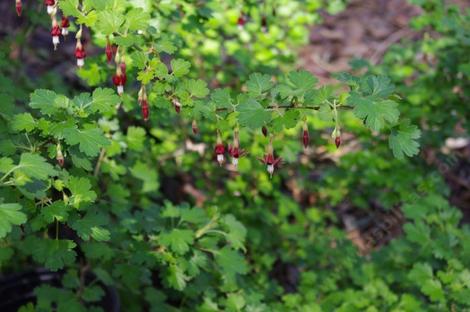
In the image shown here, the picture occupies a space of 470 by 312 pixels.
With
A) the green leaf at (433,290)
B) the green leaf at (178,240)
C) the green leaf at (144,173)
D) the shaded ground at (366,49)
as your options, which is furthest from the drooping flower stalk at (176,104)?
the shaded ground at (366,49)

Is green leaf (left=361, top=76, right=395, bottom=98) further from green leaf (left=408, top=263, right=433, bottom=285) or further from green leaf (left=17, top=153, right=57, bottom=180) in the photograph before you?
green leaf (left=408, top=263, right=433, bottom=285)

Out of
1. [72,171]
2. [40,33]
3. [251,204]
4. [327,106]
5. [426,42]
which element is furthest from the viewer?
[40,33]

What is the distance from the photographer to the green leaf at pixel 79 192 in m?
2.12

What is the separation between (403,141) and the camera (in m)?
1.98

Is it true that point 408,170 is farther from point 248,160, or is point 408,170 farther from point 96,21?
point 96,21

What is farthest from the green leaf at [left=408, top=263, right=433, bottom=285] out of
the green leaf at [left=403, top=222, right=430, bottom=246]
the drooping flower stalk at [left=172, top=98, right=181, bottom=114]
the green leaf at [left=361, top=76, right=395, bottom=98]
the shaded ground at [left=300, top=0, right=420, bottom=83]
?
the shaded ground at [left=300, top=0, right=420, bottom=83]

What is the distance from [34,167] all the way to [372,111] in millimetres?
1000

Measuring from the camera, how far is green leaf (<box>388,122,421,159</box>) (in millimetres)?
1979

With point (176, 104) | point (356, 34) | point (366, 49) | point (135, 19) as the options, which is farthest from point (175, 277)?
point (356, 34)

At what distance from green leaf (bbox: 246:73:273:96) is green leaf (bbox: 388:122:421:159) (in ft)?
1.40

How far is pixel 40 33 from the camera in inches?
224

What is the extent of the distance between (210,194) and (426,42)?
1.61 meters

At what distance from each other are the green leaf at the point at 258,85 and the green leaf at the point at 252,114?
0.06 m

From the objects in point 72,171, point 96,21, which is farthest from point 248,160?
point 96,21
